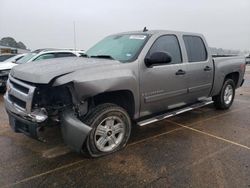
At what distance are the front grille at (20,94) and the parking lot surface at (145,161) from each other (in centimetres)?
78

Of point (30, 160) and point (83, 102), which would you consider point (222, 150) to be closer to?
point (83, 102)

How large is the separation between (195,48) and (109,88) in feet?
8.51

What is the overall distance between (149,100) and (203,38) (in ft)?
8.00

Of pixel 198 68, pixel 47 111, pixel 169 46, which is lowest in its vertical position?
pixel 47 111

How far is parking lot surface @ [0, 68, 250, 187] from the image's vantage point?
294 centimetres

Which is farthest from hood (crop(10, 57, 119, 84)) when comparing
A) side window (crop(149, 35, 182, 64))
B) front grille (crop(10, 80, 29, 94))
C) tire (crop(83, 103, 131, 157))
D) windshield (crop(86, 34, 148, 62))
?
side window (crop(149, 35, 182, 64))

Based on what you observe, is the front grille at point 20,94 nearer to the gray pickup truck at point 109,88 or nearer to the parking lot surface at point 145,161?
the gray pickup truck at point 109,88

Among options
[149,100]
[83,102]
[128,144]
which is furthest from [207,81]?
[83,102]

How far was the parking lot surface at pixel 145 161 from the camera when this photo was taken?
2939mm

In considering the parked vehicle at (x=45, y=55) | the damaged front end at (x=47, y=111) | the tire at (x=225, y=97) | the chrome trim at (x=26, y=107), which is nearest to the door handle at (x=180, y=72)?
the tire at (x=225, y=97)

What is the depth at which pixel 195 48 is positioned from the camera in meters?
5.20

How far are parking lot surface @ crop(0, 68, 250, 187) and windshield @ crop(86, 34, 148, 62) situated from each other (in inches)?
56.1

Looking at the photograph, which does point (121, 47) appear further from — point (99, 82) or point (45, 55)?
point (45, 55)

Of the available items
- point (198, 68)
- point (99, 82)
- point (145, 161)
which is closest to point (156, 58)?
point (99, 82)
